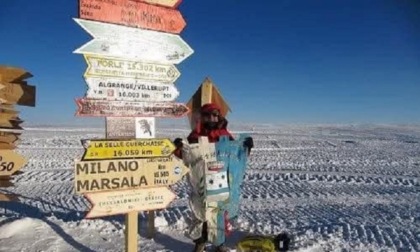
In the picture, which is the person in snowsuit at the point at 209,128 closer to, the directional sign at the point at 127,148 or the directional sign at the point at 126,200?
the directional sign at the point at 127,148

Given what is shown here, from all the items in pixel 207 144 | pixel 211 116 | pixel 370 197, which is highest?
pixel 211 116

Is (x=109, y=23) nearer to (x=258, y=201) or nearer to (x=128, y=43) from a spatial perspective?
(x=128, y=43)

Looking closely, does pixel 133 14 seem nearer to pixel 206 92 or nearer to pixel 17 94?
pixel 206 92

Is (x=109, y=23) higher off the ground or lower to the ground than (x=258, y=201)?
higher

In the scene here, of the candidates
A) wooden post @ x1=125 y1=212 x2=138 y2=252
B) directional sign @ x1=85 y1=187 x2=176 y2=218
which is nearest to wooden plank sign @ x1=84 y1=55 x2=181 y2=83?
directional sign @ x1=85 y1=187 x2=176 y2=218

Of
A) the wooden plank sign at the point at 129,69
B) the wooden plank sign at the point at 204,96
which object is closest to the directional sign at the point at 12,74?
the wooden plank sign at the point at 129,69

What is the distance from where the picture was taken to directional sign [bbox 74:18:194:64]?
10.9 ft

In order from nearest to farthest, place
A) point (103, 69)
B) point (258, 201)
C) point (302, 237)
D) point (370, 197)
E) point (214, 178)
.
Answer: point (103, 69) → point (214, 178) → point (302, 237) → point (258, 201) → point (370, 197)

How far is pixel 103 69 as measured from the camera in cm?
340

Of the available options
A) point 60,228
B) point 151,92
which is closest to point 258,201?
point 60,228

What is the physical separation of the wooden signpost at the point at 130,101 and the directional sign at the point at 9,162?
5.01 ft

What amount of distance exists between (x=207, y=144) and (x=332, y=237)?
100 inches

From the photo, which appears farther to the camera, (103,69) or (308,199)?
(308,199)

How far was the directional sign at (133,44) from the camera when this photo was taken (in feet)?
10.9
